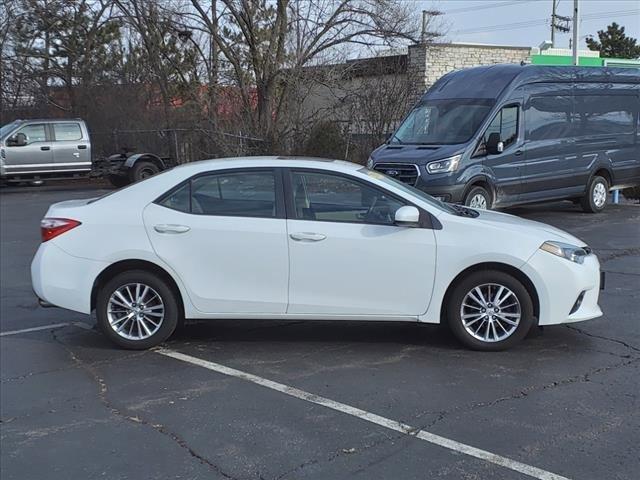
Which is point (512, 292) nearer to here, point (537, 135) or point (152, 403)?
point (152, 403)

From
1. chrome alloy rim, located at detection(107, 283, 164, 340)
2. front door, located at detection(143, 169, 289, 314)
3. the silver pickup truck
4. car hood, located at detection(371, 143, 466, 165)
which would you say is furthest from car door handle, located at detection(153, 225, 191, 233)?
the silver pickup truck

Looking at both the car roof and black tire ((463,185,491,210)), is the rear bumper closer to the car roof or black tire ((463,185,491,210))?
the car roof

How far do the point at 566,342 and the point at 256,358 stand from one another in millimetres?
2607

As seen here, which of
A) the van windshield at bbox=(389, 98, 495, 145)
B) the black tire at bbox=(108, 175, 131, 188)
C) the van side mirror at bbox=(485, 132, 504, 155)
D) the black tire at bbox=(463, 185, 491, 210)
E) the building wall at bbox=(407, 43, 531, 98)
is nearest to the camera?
the black tire at bbox=(463, 185, 491, 210)

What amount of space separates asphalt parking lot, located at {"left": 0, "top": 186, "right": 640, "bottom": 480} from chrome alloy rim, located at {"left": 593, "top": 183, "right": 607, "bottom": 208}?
23.9ft

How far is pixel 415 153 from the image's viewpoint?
38.5ft

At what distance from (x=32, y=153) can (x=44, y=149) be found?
1.20 feet

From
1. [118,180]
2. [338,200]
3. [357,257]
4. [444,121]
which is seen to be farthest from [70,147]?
[357,257]

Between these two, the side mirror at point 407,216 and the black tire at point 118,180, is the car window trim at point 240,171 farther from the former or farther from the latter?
the black tire at point 118,180

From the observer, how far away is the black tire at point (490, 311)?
5.69 metres

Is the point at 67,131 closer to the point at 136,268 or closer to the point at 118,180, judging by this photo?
the point at 118,180

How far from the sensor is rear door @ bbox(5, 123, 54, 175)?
2145cm

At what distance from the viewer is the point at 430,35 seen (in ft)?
73.2

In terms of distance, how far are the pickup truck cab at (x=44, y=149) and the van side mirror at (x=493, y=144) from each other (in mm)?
14612
